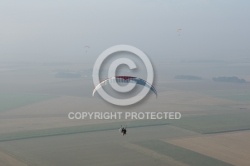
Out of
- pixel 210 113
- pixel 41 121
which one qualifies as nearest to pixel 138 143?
pixel 41 121

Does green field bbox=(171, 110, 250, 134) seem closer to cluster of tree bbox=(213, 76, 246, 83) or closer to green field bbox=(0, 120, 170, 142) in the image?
green field bbox=(0, 120, 170, 142)

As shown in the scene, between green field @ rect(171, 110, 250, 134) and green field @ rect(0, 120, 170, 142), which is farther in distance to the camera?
green field @ rect(171, 110, 250, 134)

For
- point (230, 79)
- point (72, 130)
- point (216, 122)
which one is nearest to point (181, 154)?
point (72, 130)

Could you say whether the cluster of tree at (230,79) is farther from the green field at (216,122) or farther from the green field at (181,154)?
the green field at (181,154)

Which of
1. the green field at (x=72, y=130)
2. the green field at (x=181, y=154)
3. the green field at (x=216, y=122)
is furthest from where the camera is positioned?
the green field at (x=216, y=122)

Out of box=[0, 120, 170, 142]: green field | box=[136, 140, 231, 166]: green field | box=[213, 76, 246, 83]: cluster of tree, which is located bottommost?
box=[136, 140, 231, 166]: green field

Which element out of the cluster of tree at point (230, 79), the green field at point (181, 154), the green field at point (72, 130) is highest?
the cluster of tree at point (230, 79)

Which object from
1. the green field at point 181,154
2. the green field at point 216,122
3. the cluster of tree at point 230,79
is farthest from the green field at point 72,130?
the cluster of tree at point 230,79

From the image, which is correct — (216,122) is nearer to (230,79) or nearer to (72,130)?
(72,130)

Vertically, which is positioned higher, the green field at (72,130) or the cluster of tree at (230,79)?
the cluster of tree at (230,79)

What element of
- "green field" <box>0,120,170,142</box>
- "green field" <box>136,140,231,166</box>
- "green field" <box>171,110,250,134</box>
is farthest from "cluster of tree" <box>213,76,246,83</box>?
"green field" <box>136,140,231,166</box>

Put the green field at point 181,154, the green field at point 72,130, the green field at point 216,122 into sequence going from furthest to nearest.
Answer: the green field at point 216,122, the green field at point 72,130, the green field at point 181,154

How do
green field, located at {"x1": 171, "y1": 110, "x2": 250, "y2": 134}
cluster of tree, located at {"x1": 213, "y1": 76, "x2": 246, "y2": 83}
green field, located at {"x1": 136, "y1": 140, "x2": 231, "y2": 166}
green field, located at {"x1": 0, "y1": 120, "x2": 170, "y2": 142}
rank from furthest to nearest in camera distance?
cluster of tree, located at {"x1": 213, "y1": 76, "x2": 246, "y2": 83}, green field, located at {"x1": 171, "y1": 110, "x2": 250, "y2": 134}, green field, located at {"x1": 0, "y1": 120, "x2": 170, "y2": 142}, green field, located at {"x1": 136, "y1": 140, "x2": 231, "y2": 166}
